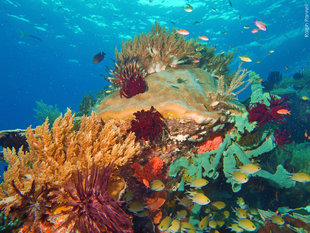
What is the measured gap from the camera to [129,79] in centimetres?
525

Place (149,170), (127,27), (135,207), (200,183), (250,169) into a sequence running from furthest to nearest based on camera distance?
(127,27), (149,170), (200,183), (250,169), (135,207)

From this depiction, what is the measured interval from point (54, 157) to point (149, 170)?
209 cm

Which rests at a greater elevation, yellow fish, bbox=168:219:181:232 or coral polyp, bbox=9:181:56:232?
coral polyp, bbox=9:181:56:232

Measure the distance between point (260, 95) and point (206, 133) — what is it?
304 cm

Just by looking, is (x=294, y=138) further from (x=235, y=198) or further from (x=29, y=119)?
(x=29, y=119)

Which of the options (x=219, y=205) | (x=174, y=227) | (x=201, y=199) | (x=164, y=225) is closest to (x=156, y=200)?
(x=164, y=225)

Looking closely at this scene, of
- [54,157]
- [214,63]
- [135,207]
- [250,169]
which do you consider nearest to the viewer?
[54,157]

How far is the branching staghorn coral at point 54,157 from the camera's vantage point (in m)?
2.16

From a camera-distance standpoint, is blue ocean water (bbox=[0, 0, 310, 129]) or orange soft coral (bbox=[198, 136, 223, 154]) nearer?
orange soft coral (bbox=[198, 136, 223, 154])

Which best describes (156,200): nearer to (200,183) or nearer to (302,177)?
(200,183)

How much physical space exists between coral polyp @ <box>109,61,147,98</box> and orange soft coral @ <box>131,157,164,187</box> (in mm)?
2193

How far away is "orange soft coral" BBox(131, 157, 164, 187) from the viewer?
381 centimetres

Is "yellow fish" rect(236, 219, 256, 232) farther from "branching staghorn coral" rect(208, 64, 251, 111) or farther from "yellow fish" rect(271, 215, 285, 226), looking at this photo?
"branching staghorn coral" rect(208, 64, 251, 111)

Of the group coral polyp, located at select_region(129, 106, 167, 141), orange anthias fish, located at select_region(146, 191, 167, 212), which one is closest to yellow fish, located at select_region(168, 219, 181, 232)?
orange anthias fish, located at select_region(146, 191, 167, 212)
